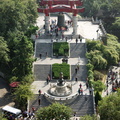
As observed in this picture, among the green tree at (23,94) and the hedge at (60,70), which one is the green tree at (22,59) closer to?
the hedge at (60,70)

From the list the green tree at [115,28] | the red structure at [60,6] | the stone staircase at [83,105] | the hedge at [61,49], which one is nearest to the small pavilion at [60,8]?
the red structure at [60,6]

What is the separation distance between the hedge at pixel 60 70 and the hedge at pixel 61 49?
181 inches

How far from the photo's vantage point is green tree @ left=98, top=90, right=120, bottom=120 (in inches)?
1369

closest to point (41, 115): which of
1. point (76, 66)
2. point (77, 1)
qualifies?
point (76, 66)

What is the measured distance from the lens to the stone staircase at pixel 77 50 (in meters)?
59.4

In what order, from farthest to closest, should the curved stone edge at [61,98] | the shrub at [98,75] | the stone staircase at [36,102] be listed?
the shrub at [98,75] < the stone staircase at [36,102] < the curved stone edge at [61,98]

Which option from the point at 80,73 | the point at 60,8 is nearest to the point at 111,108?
the point at 80,73

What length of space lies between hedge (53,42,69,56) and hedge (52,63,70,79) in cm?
460

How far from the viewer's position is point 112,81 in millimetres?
55594

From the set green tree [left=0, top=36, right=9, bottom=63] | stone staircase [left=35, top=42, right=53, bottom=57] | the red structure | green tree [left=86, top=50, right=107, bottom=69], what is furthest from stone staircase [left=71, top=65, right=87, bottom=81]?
the red structure

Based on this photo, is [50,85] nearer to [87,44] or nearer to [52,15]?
[87,44]

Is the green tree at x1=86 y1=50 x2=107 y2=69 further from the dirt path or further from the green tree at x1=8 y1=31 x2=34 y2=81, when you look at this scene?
the dirt path

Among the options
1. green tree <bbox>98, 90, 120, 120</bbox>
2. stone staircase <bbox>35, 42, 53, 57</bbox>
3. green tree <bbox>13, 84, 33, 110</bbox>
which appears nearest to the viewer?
green tree <bbox>98, 90, 120, 120</bbox>

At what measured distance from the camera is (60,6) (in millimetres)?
65062
